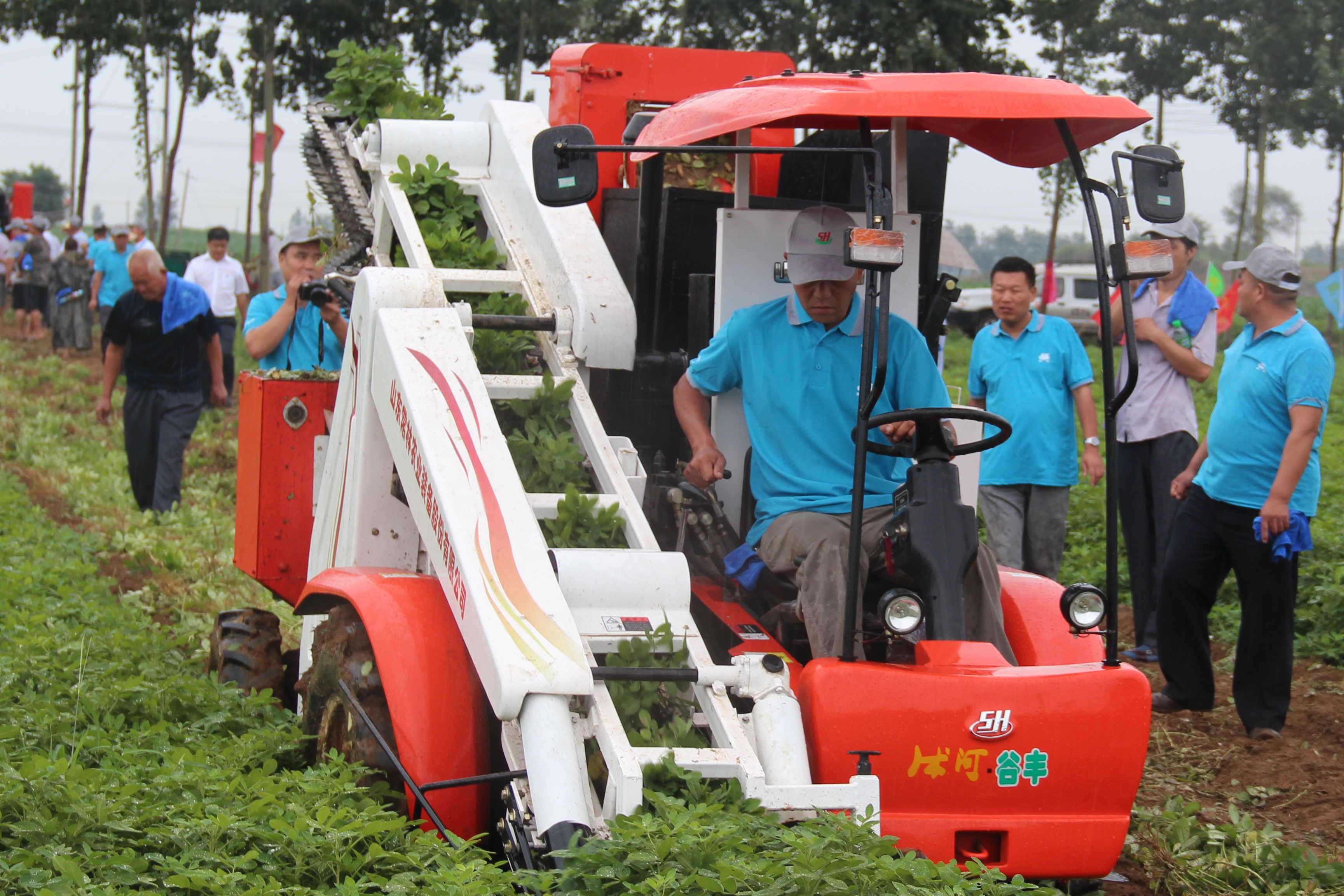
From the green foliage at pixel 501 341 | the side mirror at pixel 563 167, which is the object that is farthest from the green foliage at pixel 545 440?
the side mirror at pixel 563 167

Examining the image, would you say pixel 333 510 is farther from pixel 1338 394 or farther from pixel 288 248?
pixel 1338 394

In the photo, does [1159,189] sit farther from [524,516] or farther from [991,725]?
[524,516]

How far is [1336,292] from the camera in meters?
23.2

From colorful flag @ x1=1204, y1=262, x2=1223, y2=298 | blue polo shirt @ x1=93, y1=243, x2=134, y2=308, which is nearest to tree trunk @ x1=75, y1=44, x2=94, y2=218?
blue polo shirt @ x1=93, y1=243, x2=134, y2=308

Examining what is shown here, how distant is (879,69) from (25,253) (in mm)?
14953

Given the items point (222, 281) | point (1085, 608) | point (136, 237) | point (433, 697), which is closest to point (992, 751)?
point (1085, 608)

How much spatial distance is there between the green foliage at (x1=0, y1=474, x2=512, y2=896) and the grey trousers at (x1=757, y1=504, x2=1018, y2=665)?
120 centimetres

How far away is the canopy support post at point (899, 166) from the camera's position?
14.9 feet

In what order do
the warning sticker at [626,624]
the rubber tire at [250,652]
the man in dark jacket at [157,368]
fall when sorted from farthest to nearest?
the man in dark jacket at [157,368] < the rubber tire at [250,652] < the warning sticker at [626,624]

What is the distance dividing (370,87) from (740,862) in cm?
452

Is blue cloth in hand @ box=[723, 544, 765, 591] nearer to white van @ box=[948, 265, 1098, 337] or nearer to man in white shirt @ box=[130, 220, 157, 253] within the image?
man in white shirt @ box=[130, 220, 157, 253]

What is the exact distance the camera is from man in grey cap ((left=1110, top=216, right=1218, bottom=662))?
7.21 metres

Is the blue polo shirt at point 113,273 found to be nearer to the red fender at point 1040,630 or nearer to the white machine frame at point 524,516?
the white machine frame at point 524,516

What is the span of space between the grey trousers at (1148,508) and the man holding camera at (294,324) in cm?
414
